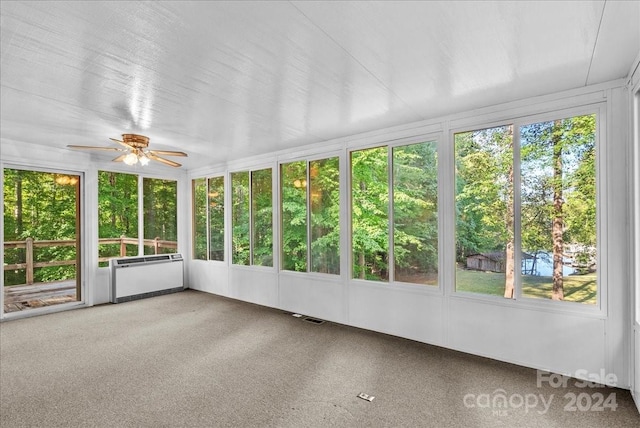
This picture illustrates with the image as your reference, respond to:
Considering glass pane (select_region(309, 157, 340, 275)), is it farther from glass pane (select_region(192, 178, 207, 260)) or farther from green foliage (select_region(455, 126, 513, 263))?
glass pane (select_region(192, 178, 207, 260))

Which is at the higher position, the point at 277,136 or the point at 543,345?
the point at 277,136

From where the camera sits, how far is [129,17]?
1819 mm

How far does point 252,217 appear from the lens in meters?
A: 5.87

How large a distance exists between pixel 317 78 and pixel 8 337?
15.8 ft

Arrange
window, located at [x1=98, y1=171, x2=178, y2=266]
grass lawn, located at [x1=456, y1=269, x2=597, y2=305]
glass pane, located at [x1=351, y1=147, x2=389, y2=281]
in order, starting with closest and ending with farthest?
grass lawn, located at [x1=456, y1=269, x2=597, y2=305] < glass pane, located at [x1=351, y1=147, x2=389, y2=281] < window, located at [x1=98, y1=171, x2=178, y2=266]

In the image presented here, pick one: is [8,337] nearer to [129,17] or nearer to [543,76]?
[129,17]

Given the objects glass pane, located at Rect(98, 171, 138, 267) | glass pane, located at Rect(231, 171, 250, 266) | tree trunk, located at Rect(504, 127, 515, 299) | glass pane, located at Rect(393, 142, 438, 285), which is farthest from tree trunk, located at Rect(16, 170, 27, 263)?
tree trunk, located at Rect(504, 127, 515, 299)

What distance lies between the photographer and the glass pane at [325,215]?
4.69m

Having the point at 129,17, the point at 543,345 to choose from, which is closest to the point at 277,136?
the point at 129,17

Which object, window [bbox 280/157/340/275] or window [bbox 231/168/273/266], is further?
window [bbox 231/168/273/266]

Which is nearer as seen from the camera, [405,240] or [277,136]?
[405,240]

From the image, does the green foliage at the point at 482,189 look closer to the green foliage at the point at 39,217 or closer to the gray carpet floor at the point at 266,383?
the gray carpet floor at the point at 266,383

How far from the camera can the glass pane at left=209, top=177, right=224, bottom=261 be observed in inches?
254

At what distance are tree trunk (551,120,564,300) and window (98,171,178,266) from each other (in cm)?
651
